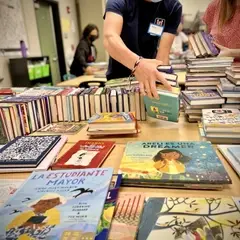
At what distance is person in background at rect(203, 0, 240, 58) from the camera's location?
3.77 feet

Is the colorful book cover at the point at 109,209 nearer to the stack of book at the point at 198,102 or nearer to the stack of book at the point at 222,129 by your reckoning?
the stack of book at the point at 222,129

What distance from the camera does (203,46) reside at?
115cm

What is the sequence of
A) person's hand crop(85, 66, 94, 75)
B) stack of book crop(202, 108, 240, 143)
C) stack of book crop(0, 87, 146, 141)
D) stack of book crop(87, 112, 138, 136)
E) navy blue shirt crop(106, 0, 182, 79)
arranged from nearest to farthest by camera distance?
1. stack of book crop(202, 108, 240, 143)
2. stack of book crop(87, 112, 138, 136)
3. stack of book crop(0, 87, 146, 141)
4. navy blue shirt crop(106, 0, 182, 79)
5. person's hand crop(85, 66, 94, 75)

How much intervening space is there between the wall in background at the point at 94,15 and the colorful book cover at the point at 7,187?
4943 mm

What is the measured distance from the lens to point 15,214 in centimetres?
52

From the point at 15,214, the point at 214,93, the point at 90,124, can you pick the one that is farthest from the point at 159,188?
the point at 214,93

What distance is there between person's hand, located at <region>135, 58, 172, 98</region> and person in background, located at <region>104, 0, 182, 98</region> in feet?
0.20

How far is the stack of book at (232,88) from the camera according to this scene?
984mm

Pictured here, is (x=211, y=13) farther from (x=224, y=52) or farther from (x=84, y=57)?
(x=84, y=57)

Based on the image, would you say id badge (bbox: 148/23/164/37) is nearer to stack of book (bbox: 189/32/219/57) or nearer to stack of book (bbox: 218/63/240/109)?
stack of book (bbox: 189/32/219/57)

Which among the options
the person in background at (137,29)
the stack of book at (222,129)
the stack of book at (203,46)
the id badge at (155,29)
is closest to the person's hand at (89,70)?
the person in background at (137,29)

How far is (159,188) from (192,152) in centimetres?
19

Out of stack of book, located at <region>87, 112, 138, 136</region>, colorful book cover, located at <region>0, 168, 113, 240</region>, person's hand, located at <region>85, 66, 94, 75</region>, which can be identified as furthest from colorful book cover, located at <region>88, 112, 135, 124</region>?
person's hand, located at <region>85, 66, 94, 75</region>

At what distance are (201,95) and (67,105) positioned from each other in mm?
618
